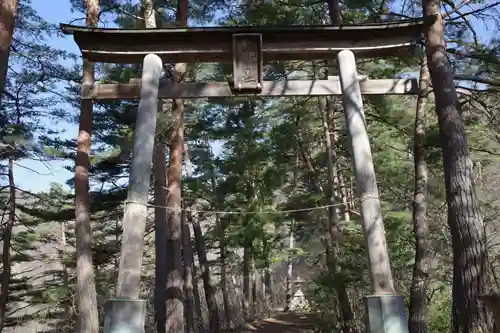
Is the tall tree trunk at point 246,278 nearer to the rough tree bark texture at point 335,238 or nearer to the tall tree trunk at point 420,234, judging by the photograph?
the rough tree bark texture at point 335,238

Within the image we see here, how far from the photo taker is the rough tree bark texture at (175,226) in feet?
26.6

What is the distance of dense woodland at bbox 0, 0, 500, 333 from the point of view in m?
5.70

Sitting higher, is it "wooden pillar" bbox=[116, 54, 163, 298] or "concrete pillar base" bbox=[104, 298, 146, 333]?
"wooden pillar" bbox=[116, 54, 163, 298]

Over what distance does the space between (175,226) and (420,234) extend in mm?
4383

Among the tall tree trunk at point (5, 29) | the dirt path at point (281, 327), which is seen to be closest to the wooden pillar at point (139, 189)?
the tall tree trunk at point (5, 29)

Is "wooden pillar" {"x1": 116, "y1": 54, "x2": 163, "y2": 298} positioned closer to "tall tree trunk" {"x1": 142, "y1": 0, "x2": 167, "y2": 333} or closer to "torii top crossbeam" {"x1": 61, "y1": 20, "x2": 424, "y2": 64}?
"torii top crossbeam" {"x1": 61, "y1": 20, "x2": 424, "y2": 64}

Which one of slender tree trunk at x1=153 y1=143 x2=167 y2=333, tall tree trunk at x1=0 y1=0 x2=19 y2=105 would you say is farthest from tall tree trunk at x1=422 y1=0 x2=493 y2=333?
slender tree trunk at x1=153 y1=143 x2=167 y2=333

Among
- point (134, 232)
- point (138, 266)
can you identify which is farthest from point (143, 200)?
point (138, 266)

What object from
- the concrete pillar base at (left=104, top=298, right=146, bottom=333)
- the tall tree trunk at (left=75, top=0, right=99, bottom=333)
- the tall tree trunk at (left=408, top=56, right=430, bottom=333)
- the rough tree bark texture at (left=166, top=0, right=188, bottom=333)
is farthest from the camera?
the rough tree bark texture at (left=166, top=0, right=188, bottom=333)

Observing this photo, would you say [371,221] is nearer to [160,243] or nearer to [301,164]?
[160,243]

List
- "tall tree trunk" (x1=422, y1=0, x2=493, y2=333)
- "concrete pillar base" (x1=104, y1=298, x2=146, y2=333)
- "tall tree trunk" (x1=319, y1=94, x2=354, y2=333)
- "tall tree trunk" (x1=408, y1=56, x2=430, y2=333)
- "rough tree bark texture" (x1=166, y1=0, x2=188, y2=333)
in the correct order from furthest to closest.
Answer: "rough tree bark texture" (x1=166, y1=0, x2=188, y2=333), "tall tree trunk" (x1=319, y1=94, x2=354, y2=333), "tall tree trunk" (x1=408, y1=56, x2=430, y2=333), "tall tree trunk" (x1=422, y1=0, x2=493, y2=333), "concrete pillar base" (x1=104, y1=298, x2=146, y2=333)

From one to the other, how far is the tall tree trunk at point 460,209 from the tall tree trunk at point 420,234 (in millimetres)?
1132

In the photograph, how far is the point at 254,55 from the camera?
5242 millimetres

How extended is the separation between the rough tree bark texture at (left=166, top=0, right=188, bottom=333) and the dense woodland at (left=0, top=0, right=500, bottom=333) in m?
0.03
